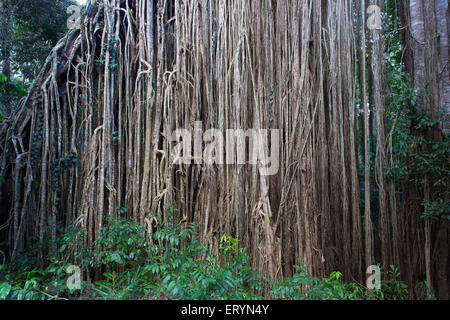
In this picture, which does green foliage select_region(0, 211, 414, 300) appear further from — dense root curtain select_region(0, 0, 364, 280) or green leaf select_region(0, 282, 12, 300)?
dense root curtain select_region(0, 0, 364, 280)

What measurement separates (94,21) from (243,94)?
198 cm

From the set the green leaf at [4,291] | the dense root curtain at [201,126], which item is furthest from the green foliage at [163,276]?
the dense root curtain at [201,126]

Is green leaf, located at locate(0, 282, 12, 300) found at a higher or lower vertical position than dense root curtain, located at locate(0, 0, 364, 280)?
lower

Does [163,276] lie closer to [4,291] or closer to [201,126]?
[4,291]

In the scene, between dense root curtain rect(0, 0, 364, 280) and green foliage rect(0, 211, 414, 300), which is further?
dense root curtain rect(0, 0, 364, 280)

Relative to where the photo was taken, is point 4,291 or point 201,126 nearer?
point 4,291

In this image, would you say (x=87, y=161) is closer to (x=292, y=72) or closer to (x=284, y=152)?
(x=284, y=152)

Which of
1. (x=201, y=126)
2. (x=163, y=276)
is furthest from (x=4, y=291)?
(x=201, y=126)

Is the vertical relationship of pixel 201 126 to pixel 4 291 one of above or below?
above

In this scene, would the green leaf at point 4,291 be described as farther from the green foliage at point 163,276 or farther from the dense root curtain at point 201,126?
the dense root curtain at point 201,126

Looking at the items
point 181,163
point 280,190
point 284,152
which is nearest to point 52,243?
point 181,163

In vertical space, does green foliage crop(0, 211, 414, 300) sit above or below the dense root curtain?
below

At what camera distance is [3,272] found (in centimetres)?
213

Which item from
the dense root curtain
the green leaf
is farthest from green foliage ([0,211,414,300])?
the dense root curtain
